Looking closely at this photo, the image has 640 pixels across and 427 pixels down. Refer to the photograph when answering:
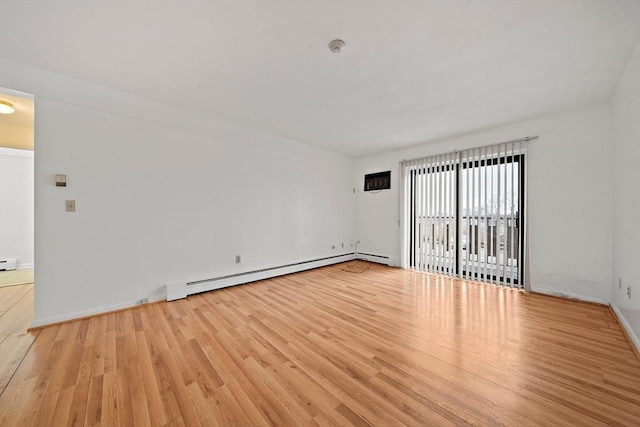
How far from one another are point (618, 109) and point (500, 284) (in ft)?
8.54

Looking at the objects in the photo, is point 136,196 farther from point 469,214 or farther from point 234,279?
point 469,214

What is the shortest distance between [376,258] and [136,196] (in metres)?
4.71

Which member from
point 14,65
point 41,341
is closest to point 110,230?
point 41,341

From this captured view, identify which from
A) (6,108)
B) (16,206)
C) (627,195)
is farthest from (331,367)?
(16,206)

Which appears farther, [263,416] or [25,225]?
[25,225]

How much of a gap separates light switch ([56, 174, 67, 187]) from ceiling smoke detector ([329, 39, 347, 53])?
3.15 m

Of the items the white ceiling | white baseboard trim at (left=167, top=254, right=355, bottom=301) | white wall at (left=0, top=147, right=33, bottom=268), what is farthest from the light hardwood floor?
white wall at (left=0, top=147, right=33, bottom=268)

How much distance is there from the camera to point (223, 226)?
12.1ft

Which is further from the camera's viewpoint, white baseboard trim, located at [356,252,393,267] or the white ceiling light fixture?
white baseboard trim, located at [356,252,393,267]

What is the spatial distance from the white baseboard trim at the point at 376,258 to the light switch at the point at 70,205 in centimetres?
519

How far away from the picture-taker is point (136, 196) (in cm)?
294

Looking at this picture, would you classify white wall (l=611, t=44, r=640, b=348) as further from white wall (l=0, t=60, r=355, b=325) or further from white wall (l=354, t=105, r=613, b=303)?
white wall (l=0, t=60, r=355, b=325)

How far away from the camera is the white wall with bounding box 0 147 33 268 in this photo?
441 centimetres

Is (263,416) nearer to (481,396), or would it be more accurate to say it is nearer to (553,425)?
(481,396)
